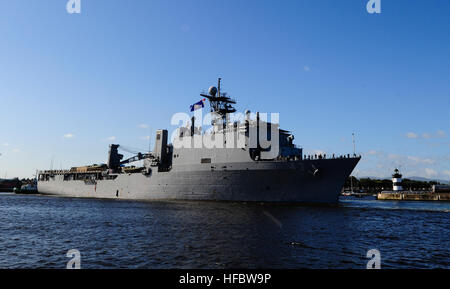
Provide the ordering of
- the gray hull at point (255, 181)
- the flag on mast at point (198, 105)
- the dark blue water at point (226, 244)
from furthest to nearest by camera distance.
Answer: the flag on mast at point (198, 105), the gray hull at point (255, 181), the dark blue water at point (226, 244)

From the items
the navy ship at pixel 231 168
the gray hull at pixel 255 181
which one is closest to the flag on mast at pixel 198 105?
the navy ship at pixel 231 168

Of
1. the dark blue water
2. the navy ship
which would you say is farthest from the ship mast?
the dark blue water

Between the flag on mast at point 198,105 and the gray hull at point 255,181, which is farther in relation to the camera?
the flag on mast at point 198,105

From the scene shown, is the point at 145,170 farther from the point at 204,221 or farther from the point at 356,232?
the point at 356,232

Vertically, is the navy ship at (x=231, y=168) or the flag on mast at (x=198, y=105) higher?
the flag on mast at (x=198, y=105)

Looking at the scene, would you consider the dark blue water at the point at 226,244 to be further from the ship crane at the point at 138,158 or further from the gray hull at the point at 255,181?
the ship crane at the point at 138,158

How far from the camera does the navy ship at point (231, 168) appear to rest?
86.7 ft

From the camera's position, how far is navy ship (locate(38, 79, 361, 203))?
26.4 meters

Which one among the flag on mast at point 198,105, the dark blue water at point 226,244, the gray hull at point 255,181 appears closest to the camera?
the dark blue water at point 226,244

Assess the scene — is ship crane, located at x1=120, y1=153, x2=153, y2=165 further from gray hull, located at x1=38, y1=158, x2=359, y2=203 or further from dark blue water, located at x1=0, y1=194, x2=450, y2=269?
dark blue water, located at x1=0, y1=194, x2=450, y2=269

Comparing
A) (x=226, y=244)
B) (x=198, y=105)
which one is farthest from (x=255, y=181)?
(x=226, y=244)

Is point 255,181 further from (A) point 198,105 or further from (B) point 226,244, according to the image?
(B) point 226,244

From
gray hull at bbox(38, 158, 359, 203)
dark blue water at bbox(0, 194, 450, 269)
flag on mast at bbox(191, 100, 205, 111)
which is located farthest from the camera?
flag on mast at bbox(191, 100, 205, 111)
